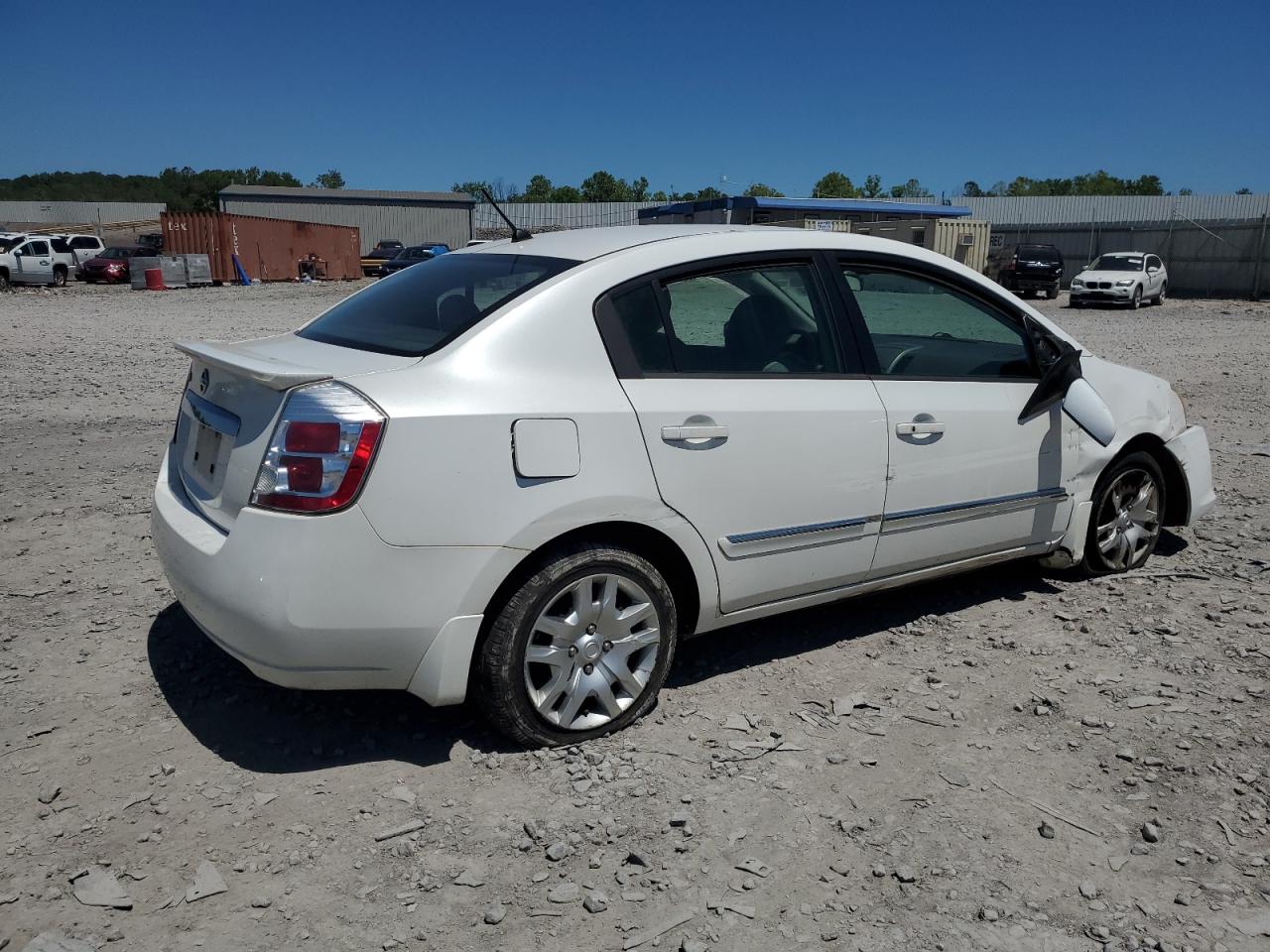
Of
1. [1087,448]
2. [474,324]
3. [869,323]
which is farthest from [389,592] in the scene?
[1087,448]

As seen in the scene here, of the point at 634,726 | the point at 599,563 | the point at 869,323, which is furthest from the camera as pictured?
the point at 869,323

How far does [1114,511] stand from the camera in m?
5.00

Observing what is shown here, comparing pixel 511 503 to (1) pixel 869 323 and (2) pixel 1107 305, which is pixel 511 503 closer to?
(1) pixel 869 323

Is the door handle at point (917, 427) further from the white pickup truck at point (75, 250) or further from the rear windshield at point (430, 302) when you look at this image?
the white pickup truck at point (75, 250)

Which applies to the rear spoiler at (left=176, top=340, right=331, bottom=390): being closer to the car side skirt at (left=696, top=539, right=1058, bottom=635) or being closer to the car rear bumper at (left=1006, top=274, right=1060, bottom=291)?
the car side skirt at (left=696, top=539, right=1058, bottom=635)

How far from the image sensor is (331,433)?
2.96 meters

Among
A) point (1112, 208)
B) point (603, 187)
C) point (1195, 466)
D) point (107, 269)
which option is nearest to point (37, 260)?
point (107, 269)

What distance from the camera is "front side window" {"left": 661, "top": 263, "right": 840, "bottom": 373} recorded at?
147 inches

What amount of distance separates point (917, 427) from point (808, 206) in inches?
1631

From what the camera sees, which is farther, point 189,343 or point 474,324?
point 189,343

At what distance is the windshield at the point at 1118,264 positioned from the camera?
94.7 ft

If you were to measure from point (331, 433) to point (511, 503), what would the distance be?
558 millimetres

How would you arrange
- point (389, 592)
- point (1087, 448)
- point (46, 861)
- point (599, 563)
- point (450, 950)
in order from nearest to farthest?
1. point (450, 950)
2. point (46, 861)
3. point (389, 592)
4. point (599, 563)
5. point (1087, 448)

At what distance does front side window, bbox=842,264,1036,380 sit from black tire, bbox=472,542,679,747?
1.41 meters
